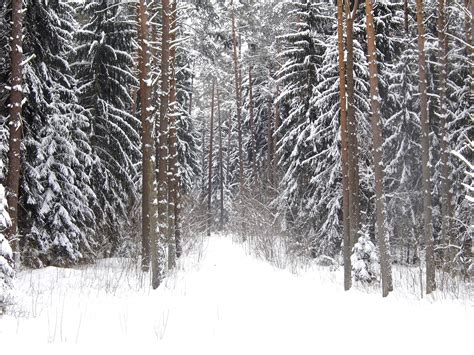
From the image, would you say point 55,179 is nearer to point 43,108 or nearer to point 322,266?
point 43,108

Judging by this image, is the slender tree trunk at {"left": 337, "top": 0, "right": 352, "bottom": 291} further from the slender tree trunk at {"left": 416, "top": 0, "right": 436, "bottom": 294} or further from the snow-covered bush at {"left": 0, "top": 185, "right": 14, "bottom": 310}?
the snow-covered bush at {"left": 0, "top": 185, "right": 14, "bottom": 310}

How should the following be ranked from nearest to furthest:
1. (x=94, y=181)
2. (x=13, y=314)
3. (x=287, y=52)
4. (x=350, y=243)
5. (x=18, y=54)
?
1. (x=13, y=314)
2. (x=18, y=54)
3. (x=350, y=243)
4. (x=94, y=181)
5. (x=287, y=52)

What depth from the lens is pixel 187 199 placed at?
76.9 ft

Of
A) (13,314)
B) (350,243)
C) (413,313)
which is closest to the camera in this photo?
(13,314)

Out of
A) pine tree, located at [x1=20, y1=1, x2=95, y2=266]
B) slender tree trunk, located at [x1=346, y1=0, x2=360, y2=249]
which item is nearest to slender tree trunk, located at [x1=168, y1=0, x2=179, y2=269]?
pine tree, located at [x1=20, y1=1, x2=95, y2=266]

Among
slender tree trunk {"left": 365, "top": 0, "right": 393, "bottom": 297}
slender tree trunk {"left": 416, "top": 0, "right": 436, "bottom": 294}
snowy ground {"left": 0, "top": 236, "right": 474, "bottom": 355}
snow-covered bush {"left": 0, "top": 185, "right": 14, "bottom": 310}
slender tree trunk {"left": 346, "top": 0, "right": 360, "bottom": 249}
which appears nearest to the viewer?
snowy ground {"left": 0, "top": 236, "right": 474, "bottom": 355}

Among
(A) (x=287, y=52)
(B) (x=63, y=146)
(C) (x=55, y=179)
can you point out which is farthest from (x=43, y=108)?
(A) (x=287, y=52)

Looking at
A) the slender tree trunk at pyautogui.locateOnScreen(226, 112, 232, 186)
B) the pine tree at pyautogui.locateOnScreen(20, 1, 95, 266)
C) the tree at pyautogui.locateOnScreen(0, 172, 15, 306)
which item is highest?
the slender tree trunk at pyautogui.locateOnScreen(226, 112, 232, 186)

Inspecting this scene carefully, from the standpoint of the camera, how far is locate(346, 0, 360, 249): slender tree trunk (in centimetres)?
1287

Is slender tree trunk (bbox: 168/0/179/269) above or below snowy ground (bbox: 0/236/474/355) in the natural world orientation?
above

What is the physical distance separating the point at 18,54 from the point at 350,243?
10.0 metres

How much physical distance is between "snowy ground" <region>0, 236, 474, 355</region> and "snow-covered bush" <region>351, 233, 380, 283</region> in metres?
0.70

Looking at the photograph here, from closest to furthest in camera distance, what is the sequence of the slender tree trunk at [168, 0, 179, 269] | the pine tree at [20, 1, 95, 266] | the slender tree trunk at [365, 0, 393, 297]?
1. the slender tree trunk at [365, 0, 393, 297]
2. the pine tree at [20, 1, 95, 266]
3. the slender tree trunk at [168, 0, 179, 269]

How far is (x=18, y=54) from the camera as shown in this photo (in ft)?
33.3
